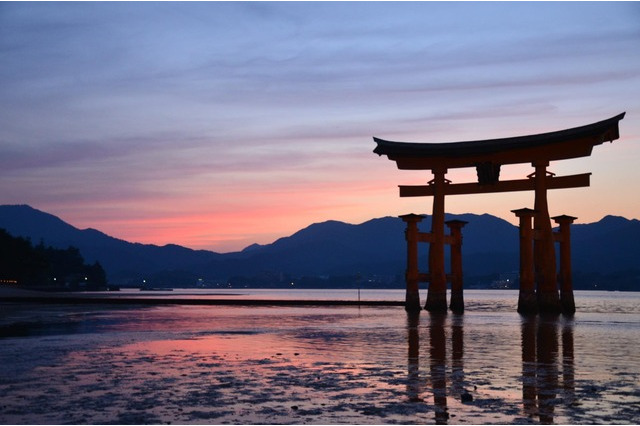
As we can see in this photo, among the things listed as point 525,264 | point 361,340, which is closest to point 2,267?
point 525,264

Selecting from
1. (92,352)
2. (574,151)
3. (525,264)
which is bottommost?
(92,352)

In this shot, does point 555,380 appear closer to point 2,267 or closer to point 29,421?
point 29,421

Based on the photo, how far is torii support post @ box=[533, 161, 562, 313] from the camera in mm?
44938

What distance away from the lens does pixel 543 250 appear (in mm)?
45469

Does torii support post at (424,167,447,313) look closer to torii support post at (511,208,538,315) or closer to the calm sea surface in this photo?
torii support post at (511,208,538,315)

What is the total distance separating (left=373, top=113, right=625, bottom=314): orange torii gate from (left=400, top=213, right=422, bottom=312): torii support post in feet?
0.21

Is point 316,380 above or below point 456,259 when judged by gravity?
below

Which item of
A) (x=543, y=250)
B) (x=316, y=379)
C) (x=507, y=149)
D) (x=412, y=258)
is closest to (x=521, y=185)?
(x=507, y=149)

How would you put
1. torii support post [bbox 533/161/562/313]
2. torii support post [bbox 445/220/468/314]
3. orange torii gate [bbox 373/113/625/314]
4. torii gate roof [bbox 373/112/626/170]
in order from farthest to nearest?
1. torii support post [bbox 445/220/468/314]
2. torii support post [bbox 533/161/562/313]
3. orange torii gate [bbox 373/113/625/314]
4. torii gate roof [bbox 373/112/626/170]

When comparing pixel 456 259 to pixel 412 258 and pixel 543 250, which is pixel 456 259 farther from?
pixel 543 250

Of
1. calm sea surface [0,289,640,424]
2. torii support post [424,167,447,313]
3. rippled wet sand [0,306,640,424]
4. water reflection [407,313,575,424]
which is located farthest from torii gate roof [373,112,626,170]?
rippled wet sand [0,306,640,424]

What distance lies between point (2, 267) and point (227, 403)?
415 feet

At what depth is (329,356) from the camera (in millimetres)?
20609

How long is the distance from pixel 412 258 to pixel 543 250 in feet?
25.9
